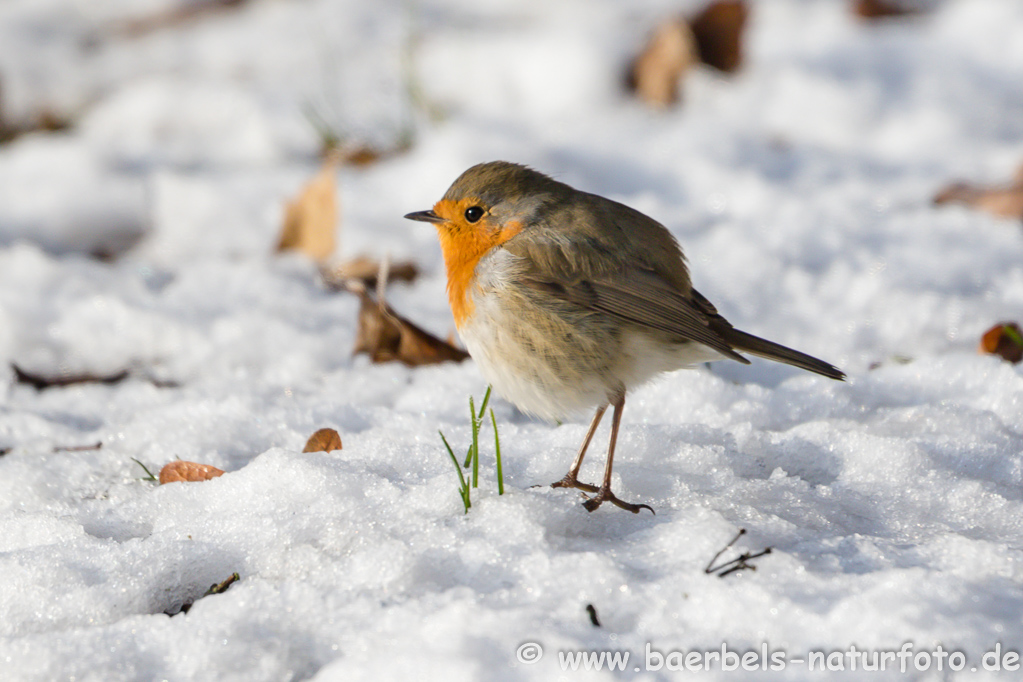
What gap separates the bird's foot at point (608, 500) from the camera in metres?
2.22

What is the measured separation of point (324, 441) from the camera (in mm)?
2635

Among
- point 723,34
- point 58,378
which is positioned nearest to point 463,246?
point 58,378

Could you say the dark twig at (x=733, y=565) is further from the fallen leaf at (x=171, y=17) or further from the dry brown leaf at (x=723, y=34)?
the fallen leaf at (x=171, y=17)

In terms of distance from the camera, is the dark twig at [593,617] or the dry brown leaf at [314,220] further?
the dry brown leaf at [314,220]

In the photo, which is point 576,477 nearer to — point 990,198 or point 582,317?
point 582,317

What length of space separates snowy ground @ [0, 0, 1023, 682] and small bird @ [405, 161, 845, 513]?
22 cm

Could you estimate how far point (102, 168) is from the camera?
500cm

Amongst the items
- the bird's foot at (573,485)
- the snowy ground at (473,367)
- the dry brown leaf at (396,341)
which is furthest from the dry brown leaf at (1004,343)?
the dry brown leaf at (396,341)

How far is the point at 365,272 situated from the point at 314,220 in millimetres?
435

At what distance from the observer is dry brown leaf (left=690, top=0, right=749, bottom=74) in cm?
588

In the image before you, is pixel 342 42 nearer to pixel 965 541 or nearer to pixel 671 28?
pixel 671 28

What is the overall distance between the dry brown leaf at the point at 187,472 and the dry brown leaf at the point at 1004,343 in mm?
2588

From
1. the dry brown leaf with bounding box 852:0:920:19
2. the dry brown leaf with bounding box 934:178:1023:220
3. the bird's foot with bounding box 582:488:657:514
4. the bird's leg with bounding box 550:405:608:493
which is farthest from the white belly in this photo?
the dry brown leaf with bounding box 852:0:920:19

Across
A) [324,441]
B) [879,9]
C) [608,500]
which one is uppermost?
[879,9]
